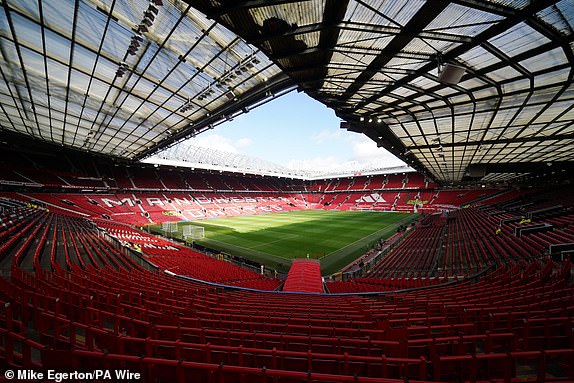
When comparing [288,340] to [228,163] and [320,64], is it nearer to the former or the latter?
[320,64]

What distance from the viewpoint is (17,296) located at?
4.40 metres

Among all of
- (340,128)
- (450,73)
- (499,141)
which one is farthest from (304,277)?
(499,141)

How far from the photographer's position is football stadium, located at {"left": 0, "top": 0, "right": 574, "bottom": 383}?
3.13m

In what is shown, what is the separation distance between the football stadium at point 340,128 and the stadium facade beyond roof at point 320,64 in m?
0.06

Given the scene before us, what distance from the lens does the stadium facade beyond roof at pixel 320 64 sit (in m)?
4.72

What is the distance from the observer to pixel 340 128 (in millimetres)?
11773

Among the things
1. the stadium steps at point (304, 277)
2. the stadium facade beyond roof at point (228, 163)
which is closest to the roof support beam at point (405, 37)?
the stadium steps at point (304, 277)

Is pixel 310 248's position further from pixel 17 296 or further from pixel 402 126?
pixel 17 296

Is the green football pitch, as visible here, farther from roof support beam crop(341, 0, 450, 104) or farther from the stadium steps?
roof support beam crop(341, 0, 450, 104)

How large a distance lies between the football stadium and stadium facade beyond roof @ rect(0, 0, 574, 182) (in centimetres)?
6

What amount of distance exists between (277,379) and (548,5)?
664 cm

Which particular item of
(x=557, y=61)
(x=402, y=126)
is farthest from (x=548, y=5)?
A: (x=402, y=126)

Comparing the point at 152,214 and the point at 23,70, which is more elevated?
the point at 23,70

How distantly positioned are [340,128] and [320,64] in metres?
5.32
